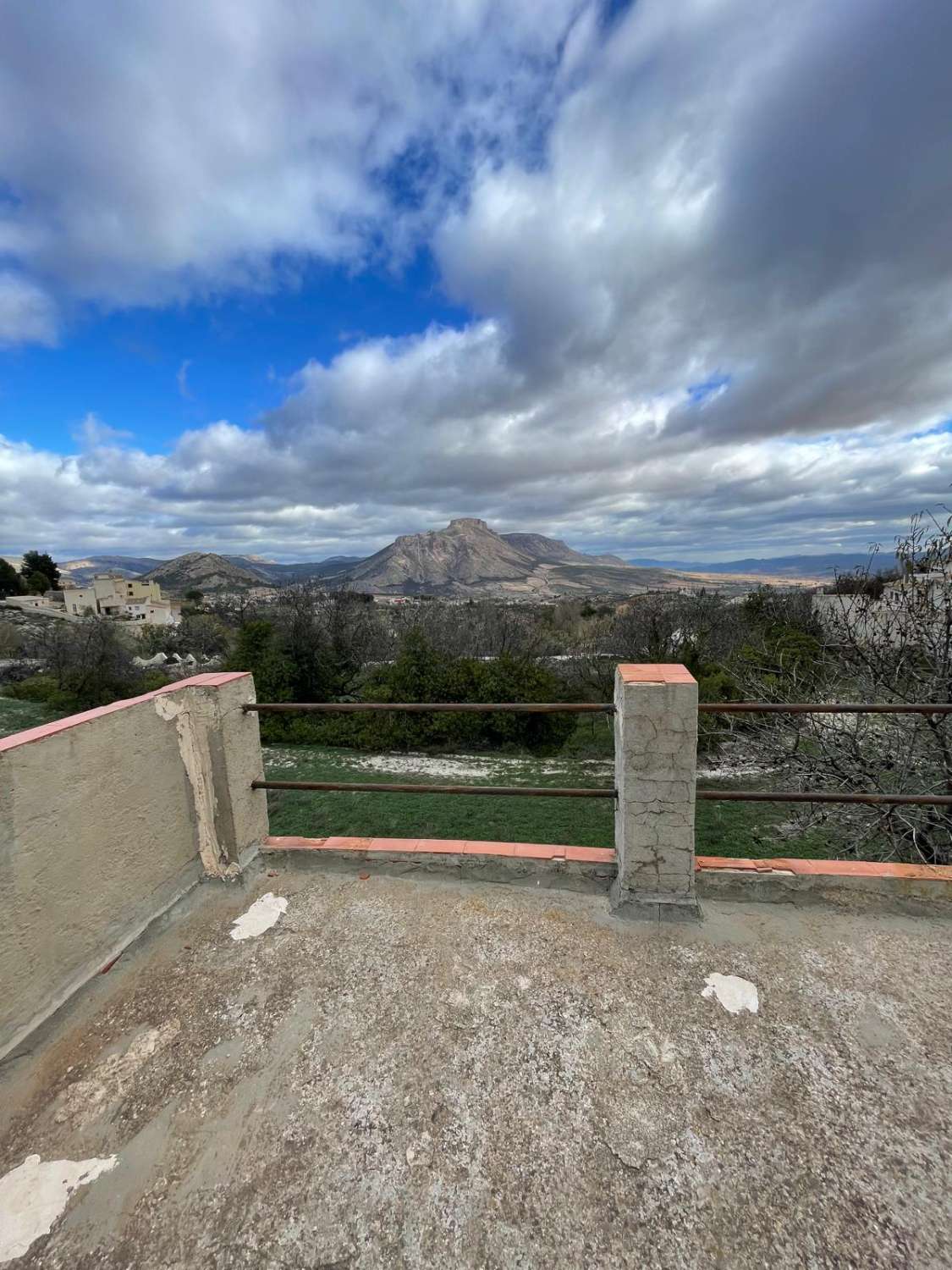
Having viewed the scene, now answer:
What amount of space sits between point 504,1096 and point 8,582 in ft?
230

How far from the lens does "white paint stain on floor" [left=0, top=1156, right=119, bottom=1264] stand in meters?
1.42

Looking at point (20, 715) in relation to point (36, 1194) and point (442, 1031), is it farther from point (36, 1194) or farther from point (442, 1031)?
point (442, 1031)

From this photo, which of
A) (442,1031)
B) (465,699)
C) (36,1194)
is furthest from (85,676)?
(442,1031)

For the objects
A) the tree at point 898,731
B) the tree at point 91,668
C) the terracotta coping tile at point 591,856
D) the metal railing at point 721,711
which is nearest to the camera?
the metal railing at point 721,711

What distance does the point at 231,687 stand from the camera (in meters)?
2.92

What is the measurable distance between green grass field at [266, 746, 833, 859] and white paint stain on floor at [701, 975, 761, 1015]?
6552 mm

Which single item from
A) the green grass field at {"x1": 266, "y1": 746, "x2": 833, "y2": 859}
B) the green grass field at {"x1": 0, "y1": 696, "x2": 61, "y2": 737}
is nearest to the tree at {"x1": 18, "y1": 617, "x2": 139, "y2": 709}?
the green grass field at {"x1": 0, "y1": 696, "x2": 61, "y2": 737}

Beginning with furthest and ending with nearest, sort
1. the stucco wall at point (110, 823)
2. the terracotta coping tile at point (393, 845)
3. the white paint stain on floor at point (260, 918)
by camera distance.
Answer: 1. the terracotta coping tile at point (393, 845)
2. the white paint stain on floor at point (260, 918)
3. the stucco wall at point (110, 823)

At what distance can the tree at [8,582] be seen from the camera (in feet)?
175

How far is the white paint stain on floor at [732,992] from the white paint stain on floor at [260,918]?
6.37 feet

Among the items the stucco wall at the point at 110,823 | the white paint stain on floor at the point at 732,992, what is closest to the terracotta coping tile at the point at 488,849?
the white paint stain on floor at the point at 732,992

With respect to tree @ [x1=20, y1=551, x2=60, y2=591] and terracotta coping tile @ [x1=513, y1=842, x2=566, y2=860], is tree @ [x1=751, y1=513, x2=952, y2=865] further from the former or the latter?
tree @ [x1=20, y1=551, x2=60, y2=591]

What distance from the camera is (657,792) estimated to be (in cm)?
253

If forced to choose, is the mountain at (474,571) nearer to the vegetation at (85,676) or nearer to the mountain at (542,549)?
the mountain at (542,549)
